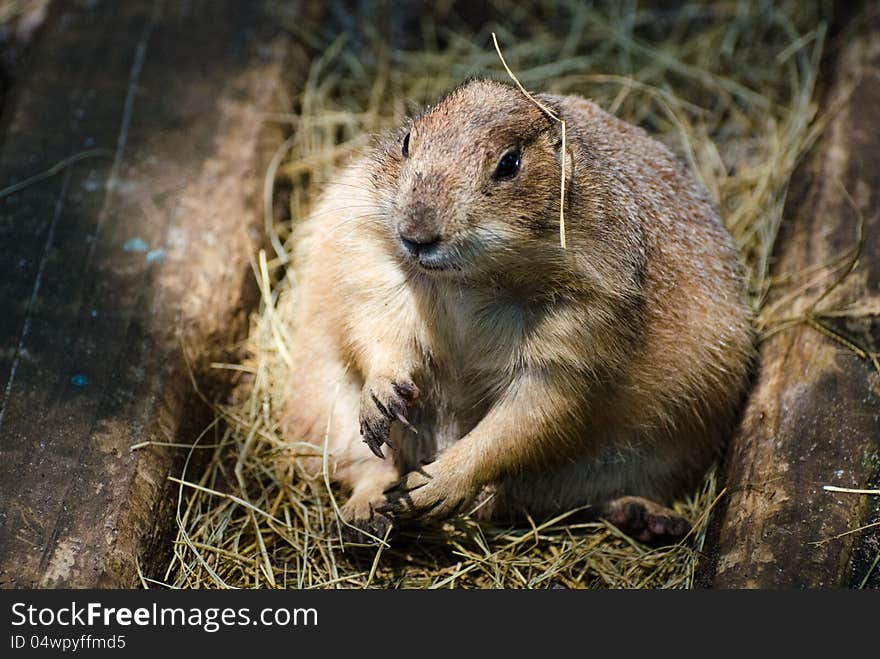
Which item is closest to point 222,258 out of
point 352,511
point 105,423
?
point 105,423

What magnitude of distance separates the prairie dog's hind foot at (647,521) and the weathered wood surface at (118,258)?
1896 millimetres

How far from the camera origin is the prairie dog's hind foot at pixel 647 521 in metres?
4.56

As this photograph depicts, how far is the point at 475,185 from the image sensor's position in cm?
363

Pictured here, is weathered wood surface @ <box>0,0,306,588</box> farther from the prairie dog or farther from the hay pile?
the prairie dog

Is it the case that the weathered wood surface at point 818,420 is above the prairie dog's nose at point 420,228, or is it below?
below

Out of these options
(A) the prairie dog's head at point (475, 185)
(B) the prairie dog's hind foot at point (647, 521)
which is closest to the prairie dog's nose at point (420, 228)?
(A) the prairie dog's head at point (475, 185)

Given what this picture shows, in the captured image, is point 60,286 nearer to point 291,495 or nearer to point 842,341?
point 291,495

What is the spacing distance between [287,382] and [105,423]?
1.07 m

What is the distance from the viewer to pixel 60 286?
4602 mm

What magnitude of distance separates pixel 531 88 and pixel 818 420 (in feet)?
6.51

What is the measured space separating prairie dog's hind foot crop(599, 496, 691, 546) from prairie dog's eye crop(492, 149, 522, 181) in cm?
168


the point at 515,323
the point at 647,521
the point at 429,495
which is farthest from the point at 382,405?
the point at 647,521

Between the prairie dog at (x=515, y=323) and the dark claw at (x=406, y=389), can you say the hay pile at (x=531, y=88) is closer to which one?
the prairie dog at (x=515, y=323)

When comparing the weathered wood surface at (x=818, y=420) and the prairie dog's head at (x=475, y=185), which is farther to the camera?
the weathered wood surface at (x=818, y=420)
